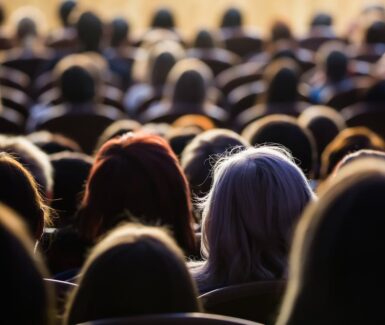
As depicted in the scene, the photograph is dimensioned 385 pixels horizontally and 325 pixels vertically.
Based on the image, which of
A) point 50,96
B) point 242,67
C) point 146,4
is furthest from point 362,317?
point 146,4

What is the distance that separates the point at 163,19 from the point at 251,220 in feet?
35.1

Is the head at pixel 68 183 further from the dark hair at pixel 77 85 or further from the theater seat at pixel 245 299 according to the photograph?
the dark hair at pixel 77 85

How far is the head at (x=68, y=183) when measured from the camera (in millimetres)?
4312

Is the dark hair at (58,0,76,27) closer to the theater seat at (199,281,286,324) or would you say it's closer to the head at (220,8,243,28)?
the head at (220,8,243,28)

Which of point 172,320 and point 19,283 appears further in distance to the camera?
point 172,320

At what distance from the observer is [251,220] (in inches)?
125

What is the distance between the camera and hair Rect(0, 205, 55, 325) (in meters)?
1.85

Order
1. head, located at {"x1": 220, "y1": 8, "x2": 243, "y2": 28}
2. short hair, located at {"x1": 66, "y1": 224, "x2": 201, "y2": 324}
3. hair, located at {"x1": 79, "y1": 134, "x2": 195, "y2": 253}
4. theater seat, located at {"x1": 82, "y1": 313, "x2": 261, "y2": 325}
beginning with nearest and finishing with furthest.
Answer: theater seat, located at {"x1": 82, "y1": 313, "x2": 261, "y2": 325} < short hair, located at {"x1": 66, "y1": 224, "x2": 201, "y2": 324} < hair, located at {"x1": 79, "y1": 134, "x2": 195, "y2": 253} < head, located at {"x1": 220, "y1": 8, "x2": 243, "y2": 28}

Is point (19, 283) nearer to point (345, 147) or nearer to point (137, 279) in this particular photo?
point (137, 279)

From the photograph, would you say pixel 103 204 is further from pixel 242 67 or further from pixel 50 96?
pixel 242 67

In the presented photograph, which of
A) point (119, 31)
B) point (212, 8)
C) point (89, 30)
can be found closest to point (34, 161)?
point (89, 30)

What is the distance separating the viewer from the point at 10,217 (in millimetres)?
1956

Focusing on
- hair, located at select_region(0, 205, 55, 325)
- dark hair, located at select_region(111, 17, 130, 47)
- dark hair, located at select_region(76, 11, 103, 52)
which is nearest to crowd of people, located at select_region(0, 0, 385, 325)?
hair, located at select_region(0, 205, 55, 325)

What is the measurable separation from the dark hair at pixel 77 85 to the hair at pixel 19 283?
608 cm
